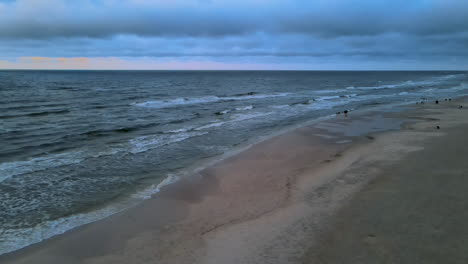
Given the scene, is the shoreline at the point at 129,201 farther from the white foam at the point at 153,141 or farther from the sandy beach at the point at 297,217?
the white foam at the point at 153,141

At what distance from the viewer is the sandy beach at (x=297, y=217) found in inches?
237

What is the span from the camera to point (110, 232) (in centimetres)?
741

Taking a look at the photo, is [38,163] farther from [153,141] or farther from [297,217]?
[297,217]

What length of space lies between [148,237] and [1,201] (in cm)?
546

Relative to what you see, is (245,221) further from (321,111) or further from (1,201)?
(321,111)

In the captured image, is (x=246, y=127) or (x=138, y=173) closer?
(x=138, y=173)

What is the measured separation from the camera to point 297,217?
7547 millimetres

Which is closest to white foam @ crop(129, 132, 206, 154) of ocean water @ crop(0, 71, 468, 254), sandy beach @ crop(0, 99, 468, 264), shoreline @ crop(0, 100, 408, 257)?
ocean water @ crop(0, 71, 468, 254)

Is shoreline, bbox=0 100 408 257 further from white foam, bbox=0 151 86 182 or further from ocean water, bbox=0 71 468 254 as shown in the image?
white foam, bbox=0 151 86 182

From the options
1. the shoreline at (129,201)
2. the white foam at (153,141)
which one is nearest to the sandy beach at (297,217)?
the shoreline at (129,201)

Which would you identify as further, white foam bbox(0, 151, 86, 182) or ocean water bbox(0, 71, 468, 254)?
white foam bbox(0, 151, 86, 182)

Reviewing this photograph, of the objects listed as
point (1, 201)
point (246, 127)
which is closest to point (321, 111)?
point (246, 127)

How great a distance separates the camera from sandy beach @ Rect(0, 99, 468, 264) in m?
6.03

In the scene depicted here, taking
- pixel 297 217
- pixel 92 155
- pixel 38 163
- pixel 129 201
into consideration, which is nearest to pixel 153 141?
pixel 92 155
